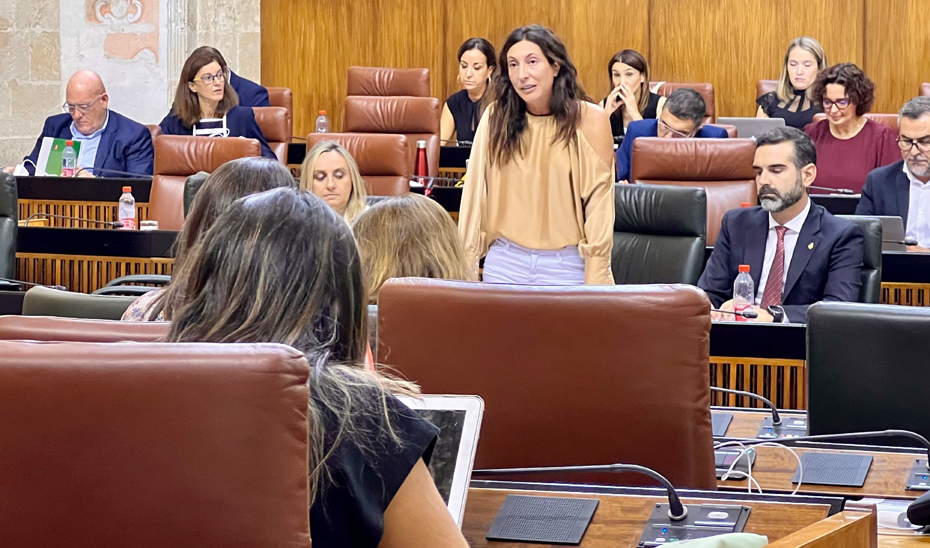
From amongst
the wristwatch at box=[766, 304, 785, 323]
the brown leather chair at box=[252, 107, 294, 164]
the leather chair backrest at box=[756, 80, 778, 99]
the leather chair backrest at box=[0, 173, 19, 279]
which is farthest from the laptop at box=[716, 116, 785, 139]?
the leather chair backrest at box=[0, 173, 19, 279]

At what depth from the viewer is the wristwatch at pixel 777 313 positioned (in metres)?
3.46

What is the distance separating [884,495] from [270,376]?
1.02 m

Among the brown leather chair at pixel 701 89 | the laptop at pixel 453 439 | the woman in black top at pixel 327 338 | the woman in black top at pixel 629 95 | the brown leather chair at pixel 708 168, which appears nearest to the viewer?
the woman in black top at pixel 327 338

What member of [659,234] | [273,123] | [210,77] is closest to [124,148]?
[210,77]

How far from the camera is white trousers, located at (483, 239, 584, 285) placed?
136 inches

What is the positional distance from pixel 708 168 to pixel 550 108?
2022 mm

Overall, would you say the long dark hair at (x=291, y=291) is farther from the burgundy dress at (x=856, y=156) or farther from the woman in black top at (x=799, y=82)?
the woman in black top at (x=799, y=82)

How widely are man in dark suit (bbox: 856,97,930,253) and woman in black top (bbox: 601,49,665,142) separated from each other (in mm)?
2349

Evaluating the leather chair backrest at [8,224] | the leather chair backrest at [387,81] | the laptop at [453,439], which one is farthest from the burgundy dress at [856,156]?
the laptop at [453,439]

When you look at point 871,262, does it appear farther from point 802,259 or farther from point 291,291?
point 291,291

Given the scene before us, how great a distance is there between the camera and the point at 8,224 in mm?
4801

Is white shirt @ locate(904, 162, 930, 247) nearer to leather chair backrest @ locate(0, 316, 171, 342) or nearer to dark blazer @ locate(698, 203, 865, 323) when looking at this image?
dark blazer @ locate(698, 203, 865, 323)

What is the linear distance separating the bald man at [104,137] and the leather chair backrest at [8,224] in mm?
1725

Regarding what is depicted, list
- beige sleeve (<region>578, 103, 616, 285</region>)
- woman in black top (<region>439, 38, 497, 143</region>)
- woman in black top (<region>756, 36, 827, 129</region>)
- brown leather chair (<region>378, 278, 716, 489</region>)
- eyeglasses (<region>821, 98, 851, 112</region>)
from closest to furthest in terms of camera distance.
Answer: brown leather chair (<region>378, 278, 716, 489</region>)
beige sleeve (<region>578, 103, 616, 285</region>)
eyeglasses (<region>821, 98, 851, 112</region>)
woman in black top (<region>756, 36, 827, 129</region>)
woman in black top (<region>439, 38, 497, 143</region>)
